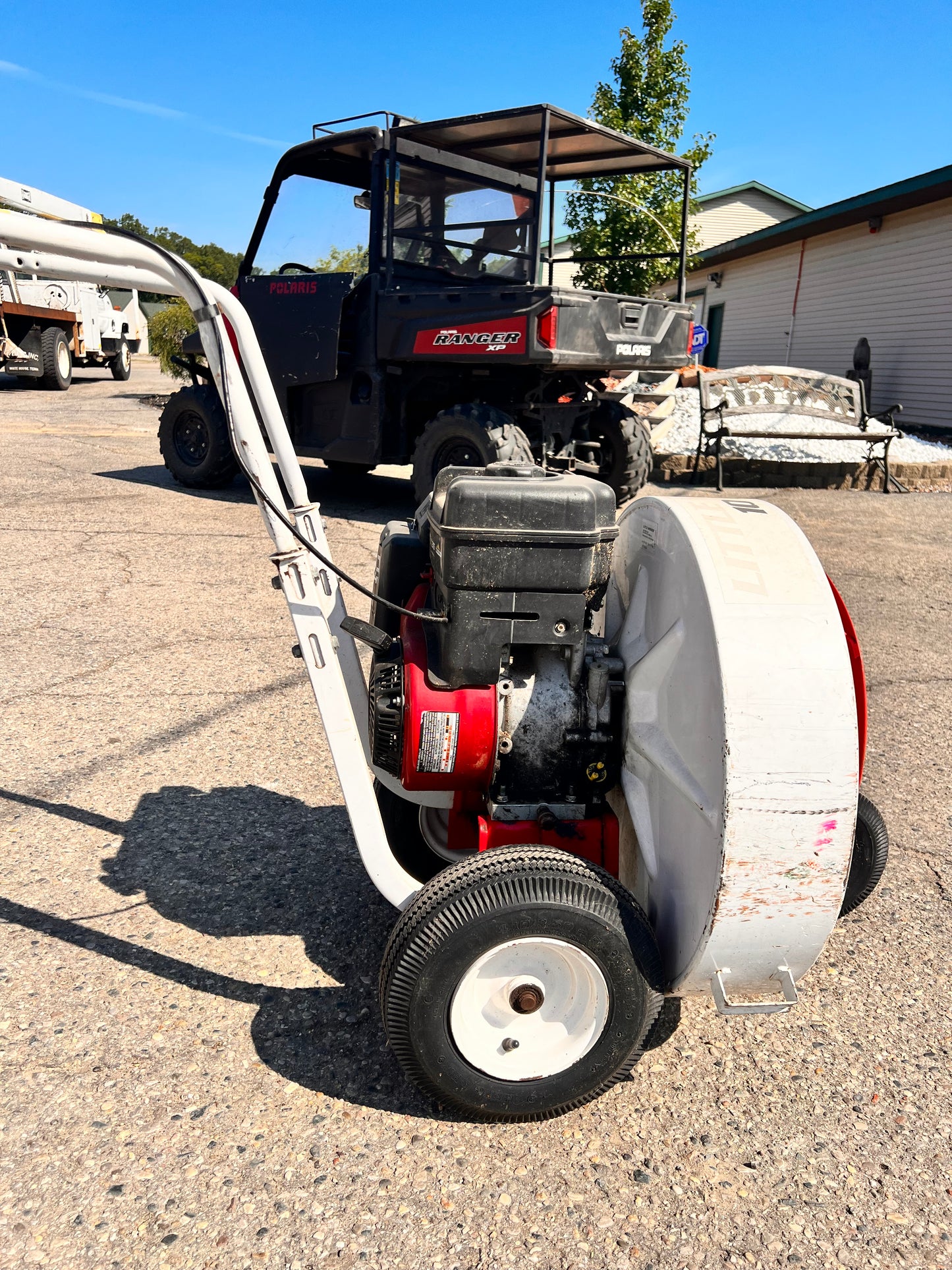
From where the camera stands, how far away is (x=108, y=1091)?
200 cm

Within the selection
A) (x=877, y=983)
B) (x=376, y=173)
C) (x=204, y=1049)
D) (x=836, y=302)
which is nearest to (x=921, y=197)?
(x=836, y=302)

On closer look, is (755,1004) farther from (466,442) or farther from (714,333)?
(714,333)

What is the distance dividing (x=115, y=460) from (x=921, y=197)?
39.4ft

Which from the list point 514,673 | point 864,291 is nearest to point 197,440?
point 514,673

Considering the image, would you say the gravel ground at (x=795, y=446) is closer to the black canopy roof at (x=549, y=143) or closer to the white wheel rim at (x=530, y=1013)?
the black canopy roof at (x=549, y=143)

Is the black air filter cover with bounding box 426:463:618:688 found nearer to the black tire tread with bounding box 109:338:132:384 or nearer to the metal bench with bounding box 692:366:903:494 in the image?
the metal bench with bounding box 692:366:903:494

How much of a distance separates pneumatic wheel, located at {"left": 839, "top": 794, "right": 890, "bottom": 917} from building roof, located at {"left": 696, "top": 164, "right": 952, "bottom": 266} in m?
13.3

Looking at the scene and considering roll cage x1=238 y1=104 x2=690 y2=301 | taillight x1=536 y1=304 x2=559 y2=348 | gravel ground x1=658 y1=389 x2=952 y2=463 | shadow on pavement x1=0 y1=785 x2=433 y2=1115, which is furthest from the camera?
gravel ground x1=658 y1=389 x2=952 y2=463

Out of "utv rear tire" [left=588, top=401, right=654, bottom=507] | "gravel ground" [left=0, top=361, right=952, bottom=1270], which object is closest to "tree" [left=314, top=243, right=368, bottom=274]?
"utv rear tire" [left=588, top=401, right=654, bottom=507]

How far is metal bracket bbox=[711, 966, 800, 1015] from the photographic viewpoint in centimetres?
181

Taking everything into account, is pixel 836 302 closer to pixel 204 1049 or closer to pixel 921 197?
pixel 921 197

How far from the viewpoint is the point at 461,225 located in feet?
23.7

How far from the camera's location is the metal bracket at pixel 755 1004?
1812 millimetres

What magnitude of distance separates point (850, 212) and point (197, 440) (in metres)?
12.3
